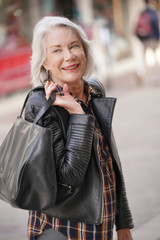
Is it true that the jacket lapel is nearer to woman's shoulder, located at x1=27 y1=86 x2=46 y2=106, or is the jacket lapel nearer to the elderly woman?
the elderly woman

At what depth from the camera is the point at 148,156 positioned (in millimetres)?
6848

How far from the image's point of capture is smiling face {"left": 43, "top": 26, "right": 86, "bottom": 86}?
2.33 m

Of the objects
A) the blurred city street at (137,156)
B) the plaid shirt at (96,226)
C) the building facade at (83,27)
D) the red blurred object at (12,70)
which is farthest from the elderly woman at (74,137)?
the red blurred object at (12,70)

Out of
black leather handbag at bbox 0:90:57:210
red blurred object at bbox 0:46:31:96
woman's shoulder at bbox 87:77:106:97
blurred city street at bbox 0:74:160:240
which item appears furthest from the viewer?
red blurred object at bbox 0:46:31:96

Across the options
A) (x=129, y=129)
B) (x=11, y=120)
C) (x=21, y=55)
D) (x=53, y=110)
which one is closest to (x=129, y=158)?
(x=129, y=129)

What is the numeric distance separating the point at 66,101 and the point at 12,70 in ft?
40.7

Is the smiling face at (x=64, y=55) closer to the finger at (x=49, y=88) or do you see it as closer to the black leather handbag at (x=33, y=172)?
the finger at (x=49, y=88)

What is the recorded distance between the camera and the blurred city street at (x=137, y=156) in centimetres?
476

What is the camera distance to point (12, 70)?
47.4 feet

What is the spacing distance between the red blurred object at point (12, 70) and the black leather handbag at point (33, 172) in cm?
1214

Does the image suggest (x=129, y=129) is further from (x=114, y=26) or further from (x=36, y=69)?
(x=114, y=26)

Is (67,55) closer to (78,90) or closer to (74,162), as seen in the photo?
(78,90)

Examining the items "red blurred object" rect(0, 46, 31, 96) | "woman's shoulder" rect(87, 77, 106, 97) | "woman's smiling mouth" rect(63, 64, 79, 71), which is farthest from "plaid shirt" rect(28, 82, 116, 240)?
"red blurred object" rect(0, 46, 31, 96)

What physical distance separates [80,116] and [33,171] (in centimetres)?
34
